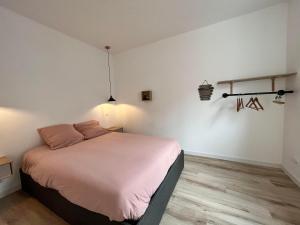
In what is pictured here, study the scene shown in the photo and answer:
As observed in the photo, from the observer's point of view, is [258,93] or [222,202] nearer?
[222,202]

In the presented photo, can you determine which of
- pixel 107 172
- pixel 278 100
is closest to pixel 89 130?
pixel 107 172

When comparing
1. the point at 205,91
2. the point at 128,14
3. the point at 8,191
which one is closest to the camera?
the point at 8,191

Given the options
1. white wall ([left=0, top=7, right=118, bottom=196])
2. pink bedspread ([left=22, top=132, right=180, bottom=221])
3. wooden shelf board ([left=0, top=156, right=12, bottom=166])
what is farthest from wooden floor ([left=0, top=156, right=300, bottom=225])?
white wall ([left=0, top=7, right=118, bottom=196])

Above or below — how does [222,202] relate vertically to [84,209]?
below

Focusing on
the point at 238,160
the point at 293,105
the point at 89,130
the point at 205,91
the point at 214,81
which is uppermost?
the point at 214,81

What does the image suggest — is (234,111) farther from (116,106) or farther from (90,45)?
(90,45)

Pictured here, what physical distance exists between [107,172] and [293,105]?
290 cm

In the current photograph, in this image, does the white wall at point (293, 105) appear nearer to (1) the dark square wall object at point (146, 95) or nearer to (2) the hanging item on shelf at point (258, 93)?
(2) the hanging item on shelf at point (258, 93)

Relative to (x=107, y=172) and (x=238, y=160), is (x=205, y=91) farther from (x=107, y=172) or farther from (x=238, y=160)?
(x=107, y=172)

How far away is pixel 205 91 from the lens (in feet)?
10.1

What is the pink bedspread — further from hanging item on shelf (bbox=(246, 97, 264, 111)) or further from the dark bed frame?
hanging item on shelf (bbox=(246, 97, 264, 111))

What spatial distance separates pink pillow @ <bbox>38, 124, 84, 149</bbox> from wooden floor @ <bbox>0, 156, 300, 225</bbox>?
0.82 m

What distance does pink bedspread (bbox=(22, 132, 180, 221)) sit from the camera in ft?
4.15

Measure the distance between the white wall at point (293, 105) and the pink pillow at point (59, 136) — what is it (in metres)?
3.61
